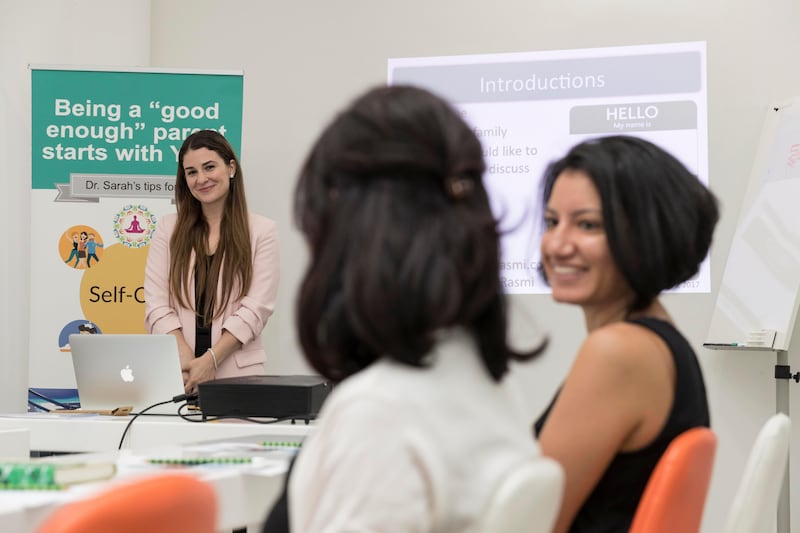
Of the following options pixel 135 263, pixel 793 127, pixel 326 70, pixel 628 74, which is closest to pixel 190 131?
pixel 135 263

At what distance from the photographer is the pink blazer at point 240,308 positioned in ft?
12.9

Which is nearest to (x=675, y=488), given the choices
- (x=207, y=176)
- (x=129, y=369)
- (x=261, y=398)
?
(x=261, y=398)

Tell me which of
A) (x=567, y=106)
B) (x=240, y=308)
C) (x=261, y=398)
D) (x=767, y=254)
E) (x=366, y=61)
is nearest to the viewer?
(x=261, y=398)

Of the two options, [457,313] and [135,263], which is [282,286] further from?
[457,313]

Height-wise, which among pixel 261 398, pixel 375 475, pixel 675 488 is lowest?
pixel 261 398

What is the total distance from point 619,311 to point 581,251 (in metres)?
0.13

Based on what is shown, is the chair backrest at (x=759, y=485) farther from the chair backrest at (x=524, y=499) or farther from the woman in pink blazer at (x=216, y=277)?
the woman in pink blazer at (x=216, y=277)

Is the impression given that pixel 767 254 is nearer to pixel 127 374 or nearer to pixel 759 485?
pixel 127 374

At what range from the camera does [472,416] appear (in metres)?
0.87

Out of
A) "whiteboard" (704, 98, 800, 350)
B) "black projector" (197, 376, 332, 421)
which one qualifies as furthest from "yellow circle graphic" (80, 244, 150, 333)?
"whiteboard" (704, 98, 800, 350)

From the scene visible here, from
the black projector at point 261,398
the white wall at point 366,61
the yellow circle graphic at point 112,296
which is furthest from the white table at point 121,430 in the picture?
the white wall at point 366,61

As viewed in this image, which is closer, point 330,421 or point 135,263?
point 330,421

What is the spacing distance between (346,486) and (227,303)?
128 inches

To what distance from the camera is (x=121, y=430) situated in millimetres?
2740
